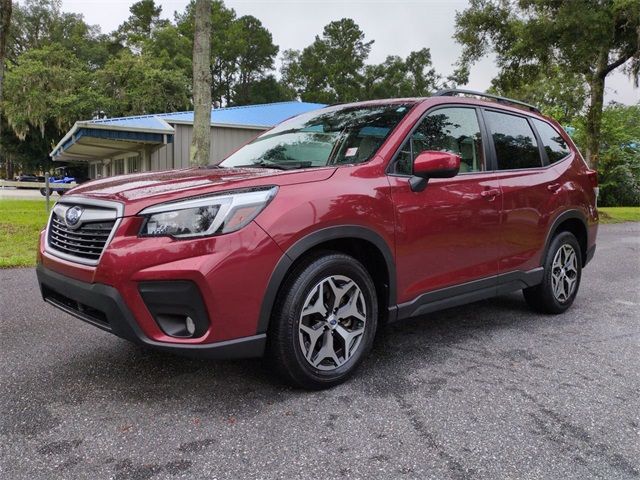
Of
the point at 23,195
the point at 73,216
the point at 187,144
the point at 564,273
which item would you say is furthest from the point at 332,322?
the point at 23,195

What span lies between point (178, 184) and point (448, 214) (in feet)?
5.81

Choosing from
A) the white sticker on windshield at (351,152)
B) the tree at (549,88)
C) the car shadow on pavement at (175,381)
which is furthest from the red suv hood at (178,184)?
the tree at (549,88)

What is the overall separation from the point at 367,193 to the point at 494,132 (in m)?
1.61

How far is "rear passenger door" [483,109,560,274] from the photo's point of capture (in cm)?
395

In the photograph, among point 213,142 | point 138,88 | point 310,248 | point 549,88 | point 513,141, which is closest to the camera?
point 310,248

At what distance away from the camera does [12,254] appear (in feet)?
23.9

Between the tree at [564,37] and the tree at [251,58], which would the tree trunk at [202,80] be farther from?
the tree at [251,58]

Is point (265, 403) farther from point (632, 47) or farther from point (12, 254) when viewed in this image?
point (632, 47)

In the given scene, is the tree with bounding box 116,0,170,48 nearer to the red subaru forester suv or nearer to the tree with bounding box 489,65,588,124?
the tree with bounding box 489,65,588,124

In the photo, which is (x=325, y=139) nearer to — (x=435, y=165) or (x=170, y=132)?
(x=435, y=165)

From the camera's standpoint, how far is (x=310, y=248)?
2812 millimetres

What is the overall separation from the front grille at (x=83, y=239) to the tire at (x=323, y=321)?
37.9 inches

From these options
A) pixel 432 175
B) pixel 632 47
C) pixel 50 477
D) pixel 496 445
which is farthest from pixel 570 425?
pixel 632 47

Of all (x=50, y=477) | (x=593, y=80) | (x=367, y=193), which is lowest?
(x=50, y=477)
